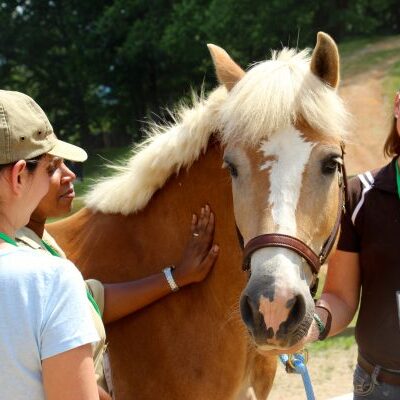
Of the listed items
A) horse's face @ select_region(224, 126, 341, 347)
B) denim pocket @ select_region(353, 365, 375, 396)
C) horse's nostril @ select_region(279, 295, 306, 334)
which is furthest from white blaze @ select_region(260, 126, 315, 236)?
denim pocket @ select_region(353, 365, 375, 396)

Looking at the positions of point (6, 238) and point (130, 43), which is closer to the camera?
point (6, 238)

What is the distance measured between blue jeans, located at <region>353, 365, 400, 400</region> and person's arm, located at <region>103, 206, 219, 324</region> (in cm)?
80

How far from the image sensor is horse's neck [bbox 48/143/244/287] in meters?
2.67

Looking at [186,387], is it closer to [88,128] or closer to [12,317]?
[12,317]

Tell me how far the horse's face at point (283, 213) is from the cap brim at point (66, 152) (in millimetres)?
638

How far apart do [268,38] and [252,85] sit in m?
25.1

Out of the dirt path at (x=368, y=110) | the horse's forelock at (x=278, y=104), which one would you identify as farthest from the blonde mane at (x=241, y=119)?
the dirt path at (x=368, y=110)

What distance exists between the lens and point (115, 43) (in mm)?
30219

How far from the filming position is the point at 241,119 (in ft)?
7.68

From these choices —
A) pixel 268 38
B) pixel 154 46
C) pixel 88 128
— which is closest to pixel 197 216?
pixel 268 38

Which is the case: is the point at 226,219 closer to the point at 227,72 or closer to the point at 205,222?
the point at 205,222

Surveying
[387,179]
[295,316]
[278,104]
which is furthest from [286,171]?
[295,316]

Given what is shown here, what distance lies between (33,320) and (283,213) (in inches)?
40.1

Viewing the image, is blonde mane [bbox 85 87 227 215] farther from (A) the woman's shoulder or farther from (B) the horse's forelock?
(A) the woman's shoulder
